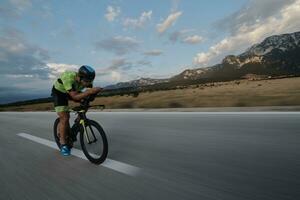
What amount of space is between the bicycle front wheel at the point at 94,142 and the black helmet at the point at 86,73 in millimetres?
753

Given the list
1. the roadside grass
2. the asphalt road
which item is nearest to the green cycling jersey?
the asphalt road

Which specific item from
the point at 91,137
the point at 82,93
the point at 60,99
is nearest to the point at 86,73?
the point at 82,93

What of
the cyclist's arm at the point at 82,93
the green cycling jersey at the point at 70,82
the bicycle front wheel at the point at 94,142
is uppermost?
the green cycling jersey at the point at 70,82

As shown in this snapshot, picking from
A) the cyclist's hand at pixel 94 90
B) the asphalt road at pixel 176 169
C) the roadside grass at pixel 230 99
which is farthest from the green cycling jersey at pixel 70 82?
the roadside grass at pixel 230 99

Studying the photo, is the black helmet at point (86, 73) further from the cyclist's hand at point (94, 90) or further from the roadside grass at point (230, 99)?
the roadside grass at point (230, 99)

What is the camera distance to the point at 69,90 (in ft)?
A: 18.3

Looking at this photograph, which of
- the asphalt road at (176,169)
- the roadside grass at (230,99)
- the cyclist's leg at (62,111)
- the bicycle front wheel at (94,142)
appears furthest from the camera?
the roadside grass at (230,99)

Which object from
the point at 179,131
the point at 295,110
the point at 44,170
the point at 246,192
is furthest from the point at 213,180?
the point at 295,110

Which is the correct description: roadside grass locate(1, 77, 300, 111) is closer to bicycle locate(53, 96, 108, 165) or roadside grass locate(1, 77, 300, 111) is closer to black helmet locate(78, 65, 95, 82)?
bicycle locate(53, 96, 108, 165)

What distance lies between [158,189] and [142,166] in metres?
1.26

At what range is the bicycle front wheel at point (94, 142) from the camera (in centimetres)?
532

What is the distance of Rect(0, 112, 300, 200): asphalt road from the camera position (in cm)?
370

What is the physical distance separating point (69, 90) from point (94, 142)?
97cm

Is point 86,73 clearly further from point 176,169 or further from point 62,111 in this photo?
point 176,169
